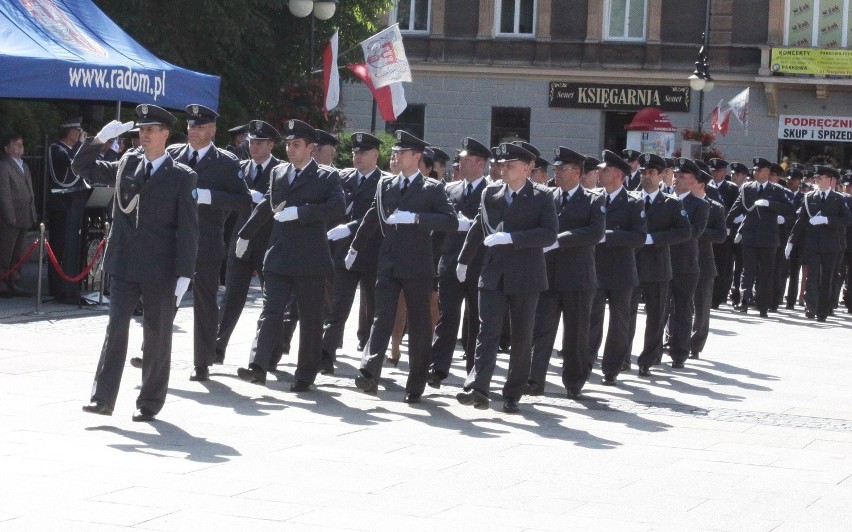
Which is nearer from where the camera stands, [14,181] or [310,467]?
[310,467]

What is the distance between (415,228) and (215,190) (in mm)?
1589

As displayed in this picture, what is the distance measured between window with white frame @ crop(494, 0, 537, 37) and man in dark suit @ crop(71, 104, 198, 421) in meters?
31.6

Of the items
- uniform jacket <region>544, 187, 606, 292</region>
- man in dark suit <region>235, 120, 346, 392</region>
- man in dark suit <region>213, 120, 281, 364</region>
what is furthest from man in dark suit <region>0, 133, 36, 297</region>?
uniform jacket <region>544, 187, 606, 292</region>

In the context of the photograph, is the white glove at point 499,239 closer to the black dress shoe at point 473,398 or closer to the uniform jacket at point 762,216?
the black dress shoe at point 473,398

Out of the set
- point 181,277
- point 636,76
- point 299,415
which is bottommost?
point 299,415

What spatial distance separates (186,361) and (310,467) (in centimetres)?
451

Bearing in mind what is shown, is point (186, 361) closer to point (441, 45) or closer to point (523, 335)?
point (523, 335)

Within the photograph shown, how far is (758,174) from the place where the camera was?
2072 cm

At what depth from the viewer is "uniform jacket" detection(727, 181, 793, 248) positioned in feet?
65.8

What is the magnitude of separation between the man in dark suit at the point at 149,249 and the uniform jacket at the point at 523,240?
222cm

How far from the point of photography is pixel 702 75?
35.8 metres

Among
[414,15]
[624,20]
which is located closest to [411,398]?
[624,20]

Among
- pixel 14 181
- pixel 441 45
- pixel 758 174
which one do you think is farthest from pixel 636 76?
pixel 14 181

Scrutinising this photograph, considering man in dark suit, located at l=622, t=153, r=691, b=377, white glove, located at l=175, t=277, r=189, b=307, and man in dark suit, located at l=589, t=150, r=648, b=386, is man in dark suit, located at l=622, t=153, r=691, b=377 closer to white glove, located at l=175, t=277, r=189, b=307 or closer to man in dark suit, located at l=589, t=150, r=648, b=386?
man in dark suit, located at l=589, t=150, r=648, b=386
